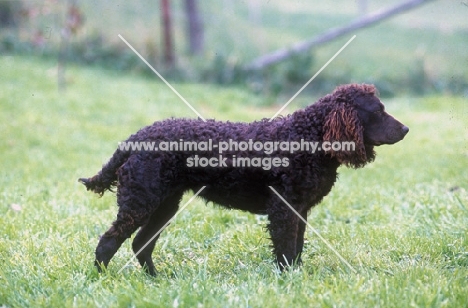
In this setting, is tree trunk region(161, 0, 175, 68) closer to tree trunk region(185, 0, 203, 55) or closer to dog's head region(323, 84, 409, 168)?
tree trunk region(185, 0, 203, 55)

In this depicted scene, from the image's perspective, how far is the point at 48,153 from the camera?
8688 millimetres

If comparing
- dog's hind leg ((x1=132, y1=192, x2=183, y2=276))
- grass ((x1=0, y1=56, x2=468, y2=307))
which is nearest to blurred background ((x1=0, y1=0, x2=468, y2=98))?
grass ((x1=0, y1=56, x2=468, y2=307))

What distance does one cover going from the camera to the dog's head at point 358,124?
4.06 m

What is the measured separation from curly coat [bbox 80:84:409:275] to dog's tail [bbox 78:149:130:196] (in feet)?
0.06

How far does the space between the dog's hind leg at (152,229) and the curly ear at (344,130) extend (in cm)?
119

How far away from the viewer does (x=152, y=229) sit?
4449 mm

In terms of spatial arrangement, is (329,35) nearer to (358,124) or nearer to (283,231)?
(358,124)

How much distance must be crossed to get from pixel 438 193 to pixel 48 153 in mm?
5531

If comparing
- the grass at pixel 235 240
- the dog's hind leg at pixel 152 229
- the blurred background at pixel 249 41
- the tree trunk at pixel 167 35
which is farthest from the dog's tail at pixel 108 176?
the tree trunk at pixel 167 35

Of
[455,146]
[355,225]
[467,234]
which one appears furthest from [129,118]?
[467,234]

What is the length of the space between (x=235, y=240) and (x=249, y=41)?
11.4 metres

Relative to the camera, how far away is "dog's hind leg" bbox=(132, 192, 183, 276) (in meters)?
4.36

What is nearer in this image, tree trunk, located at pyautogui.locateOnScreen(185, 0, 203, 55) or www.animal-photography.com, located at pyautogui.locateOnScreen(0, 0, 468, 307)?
www.animal-photography.com, located at pyautogui.locateOnScreen(0, 0, 468, 307)

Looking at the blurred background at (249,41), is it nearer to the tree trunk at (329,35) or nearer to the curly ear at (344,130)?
the tree trunk at (329,35)
